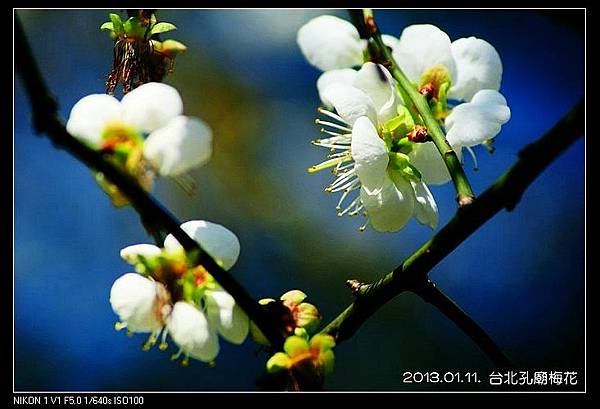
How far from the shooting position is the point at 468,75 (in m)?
0.69

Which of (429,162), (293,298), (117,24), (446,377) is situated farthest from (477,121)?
(446,377)

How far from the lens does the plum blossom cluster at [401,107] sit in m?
0.59

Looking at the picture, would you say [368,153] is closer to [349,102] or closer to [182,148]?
[349,102]

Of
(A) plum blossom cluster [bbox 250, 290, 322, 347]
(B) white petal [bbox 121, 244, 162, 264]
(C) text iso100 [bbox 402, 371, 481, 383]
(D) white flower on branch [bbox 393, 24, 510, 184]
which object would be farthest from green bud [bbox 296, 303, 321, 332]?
(C) text iso100 [bbox 402, 371, 481, 383]

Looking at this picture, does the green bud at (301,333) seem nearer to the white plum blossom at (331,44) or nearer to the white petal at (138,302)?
the white petal at (138,302)

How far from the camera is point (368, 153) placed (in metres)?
0.59

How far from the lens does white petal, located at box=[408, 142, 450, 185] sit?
24.7 inches

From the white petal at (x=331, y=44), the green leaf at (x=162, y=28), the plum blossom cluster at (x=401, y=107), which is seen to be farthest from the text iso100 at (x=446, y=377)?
the green leaf at (x=162, y=28)

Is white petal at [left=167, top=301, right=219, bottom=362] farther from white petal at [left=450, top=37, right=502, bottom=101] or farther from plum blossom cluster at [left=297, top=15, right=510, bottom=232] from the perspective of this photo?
white petal at [left=450, top=37, right=502, bottom=101]

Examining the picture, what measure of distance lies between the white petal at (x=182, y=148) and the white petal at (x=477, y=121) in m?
0.21

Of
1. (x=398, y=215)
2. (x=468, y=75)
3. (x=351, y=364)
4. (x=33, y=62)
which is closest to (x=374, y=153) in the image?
(x=398, y=215)

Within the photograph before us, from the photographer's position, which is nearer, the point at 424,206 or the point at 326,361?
the point at 326,361

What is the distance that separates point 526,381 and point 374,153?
402mm

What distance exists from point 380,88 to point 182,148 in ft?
0.69
